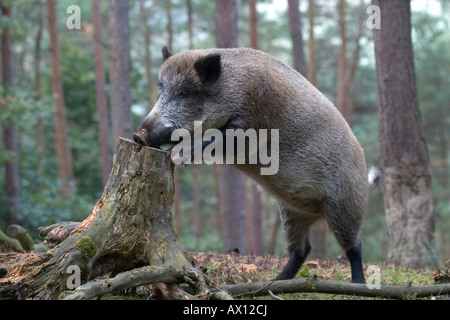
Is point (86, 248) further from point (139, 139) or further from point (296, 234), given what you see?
point (296, 234)

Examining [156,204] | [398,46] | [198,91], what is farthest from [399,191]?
[156,204]

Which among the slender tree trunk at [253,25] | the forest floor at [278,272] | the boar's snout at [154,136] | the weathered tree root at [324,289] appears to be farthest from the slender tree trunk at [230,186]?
the weathered tree root at [324,289]

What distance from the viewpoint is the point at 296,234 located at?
5.84 metres

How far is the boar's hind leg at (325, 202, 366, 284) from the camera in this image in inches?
209

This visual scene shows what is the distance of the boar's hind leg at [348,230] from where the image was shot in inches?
209

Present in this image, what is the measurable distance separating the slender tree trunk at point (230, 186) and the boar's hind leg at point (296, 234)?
15.8 feet

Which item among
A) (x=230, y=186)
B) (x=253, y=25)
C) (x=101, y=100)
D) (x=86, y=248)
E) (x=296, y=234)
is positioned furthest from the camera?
(x=101, y=100)

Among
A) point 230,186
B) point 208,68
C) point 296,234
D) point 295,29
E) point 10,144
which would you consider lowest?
point 296,234

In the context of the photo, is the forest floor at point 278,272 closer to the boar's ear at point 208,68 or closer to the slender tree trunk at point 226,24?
the boar's ear at point 208,68

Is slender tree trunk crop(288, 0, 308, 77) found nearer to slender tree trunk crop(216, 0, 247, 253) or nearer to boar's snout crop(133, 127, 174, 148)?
slender tree trunk crop(216, 0, 247, 253)

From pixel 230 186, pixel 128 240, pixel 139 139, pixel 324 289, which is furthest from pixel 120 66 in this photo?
pixel 324 289

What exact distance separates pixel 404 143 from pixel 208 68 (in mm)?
4568
